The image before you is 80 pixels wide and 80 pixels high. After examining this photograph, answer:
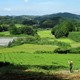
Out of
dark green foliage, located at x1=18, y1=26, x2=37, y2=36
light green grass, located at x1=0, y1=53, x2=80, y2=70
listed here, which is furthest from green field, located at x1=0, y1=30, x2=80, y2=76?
dark green foliage, located at x1=18, y1=26, x2=37, y2=36

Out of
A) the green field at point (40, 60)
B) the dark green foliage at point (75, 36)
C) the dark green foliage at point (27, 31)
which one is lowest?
the dark green foliage at point (27, 31)

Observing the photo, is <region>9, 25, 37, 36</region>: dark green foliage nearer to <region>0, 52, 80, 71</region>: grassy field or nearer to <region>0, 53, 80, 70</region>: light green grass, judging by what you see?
<region>0, 53, 80, 70</region>: light green grass

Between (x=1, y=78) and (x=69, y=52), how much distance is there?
6688 cm

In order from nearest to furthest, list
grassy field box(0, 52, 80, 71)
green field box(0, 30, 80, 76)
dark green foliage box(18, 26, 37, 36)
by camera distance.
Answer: green field box(0, 30, 80, 76) < grassy field box(0, 52, 80, 71) < dark green foliage box(18, 26, 37, 36)

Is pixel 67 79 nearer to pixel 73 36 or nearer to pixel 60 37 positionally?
pixel 73 36

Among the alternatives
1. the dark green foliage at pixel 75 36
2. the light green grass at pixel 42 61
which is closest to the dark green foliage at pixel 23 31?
the dark green foliage at pixel 75 36

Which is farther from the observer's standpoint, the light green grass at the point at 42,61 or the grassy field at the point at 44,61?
the light green grass at the point at 42,61

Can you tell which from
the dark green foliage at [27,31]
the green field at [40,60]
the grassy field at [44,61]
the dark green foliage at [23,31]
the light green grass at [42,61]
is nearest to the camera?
the green field at [40,60]

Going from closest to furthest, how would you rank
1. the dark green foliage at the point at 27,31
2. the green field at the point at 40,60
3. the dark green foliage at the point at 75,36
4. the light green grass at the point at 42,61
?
the green field at the point at 40,60 < the light green grass at the point at 42,61 < the dark green foliage at the point at 75,36 < the dark green foliage at the point at 27,31

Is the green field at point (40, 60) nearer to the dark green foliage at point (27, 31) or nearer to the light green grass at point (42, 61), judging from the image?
the light green grass at point (42, 61)

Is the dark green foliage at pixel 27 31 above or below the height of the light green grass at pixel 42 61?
below

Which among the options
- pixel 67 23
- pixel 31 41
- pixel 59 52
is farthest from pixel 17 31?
pixel 59 52

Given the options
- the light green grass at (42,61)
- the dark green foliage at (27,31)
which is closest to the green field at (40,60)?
the light green grass at (42,61)

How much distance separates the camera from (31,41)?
12725 cm
